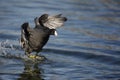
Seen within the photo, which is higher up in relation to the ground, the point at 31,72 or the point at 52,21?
the point at 52,21

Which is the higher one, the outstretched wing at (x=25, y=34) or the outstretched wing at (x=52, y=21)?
the outstretched wing at (x=52, y=21)

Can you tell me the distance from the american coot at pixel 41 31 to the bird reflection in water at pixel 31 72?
345mm

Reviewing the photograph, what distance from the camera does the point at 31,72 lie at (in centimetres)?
912

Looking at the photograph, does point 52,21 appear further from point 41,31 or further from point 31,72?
point 31,72

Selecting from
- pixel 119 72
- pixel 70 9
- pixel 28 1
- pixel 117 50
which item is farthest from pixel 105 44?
pixel 28 1

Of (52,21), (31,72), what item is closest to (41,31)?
(52,21)

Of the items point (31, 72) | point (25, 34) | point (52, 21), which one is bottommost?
point (31, 72)

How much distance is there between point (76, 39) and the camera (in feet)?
37.8

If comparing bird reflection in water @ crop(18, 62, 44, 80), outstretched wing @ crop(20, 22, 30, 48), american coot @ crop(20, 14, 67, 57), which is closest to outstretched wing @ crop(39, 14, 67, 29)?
american coot @ crop(20, 14, 67, 57)

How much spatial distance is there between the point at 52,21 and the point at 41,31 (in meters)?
0.27

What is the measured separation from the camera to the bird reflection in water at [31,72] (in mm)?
8781

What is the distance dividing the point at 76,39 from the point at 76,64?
78.9 inches

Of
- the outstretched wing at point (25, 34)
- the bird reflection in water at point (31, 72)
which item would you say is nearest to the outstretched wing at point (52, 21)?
the outstretched wing at point (25, 34)

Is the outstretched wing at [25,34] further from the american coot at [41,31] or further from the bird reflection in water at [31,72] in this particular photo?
the bird reflection in water at [31,72]
